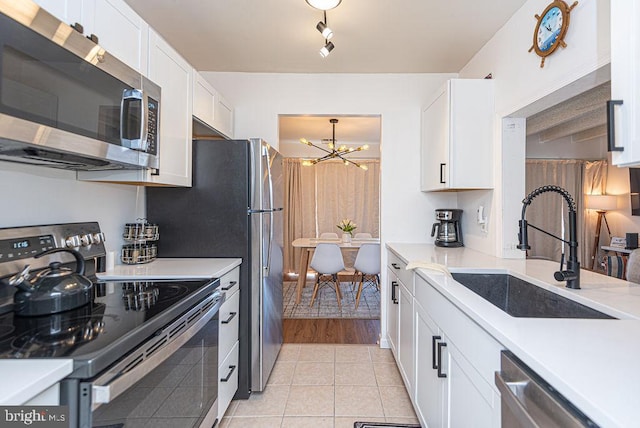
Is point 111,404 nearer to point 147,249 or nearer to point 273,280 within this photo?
point 147,249

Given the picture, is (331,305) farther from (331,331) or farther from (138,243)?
(138,243)

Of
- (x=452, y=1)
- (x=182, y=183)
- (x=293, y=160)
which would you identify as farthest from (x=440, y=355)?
(x=293, y=160)

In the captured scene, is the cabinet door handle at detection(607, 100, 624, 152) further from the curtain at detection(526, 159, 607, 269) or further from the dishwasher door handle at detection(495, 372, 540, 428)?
the curtain at detection(526, 159, 607, 269)

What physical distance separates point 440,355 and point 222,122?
7.49 feet

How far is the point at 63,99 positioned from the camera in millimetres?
1033

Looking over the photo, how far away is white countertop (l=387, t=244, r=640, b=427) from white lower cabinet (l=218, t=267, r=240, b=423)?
113cm

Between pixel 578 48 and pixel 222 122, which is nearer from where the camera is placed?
pixel 578 48

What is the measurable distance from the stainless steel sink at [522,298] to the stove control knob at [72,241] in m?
1.94

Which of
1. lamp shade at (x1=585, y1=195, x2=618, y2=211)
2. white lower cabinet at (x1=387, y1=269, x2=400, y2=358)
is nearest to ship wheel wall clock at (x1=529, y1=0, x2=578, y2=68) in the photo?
white lower cabinet at (x1=387, y1=269, x2=400, y2=358)

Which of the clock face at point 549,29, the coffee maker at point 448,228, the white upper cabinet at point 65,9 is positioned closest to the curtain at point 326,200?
the coffee maker at point 448,228

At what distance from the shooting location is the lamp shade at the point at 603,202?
4691 millimetres

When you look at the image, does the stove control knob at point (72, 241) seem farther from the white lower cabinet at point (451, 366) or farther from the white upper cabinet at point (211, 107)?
the white lower cabinet at point (451, 366)

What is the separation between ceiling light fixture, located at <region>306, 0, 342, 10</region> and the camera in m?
1.85

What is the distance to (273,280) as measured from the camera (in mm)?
2443
